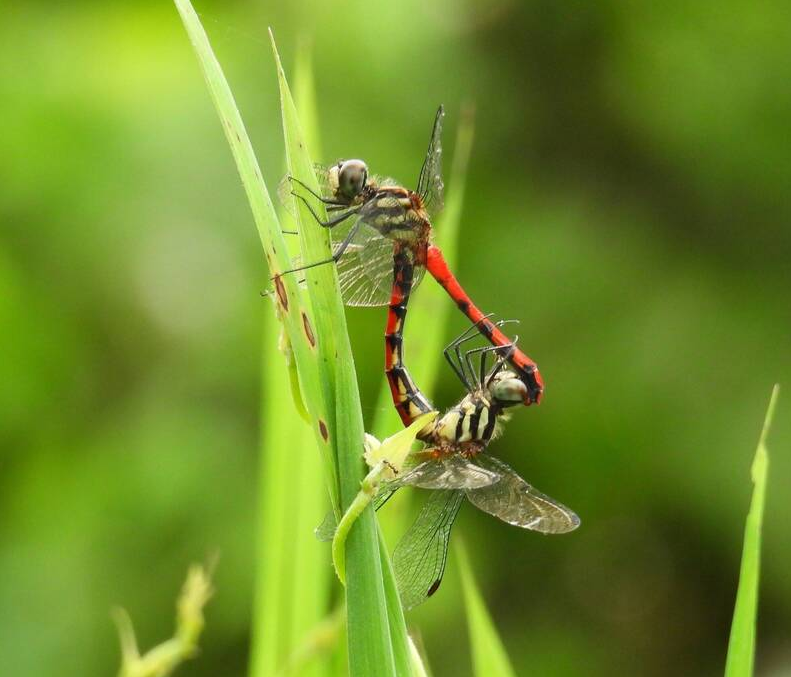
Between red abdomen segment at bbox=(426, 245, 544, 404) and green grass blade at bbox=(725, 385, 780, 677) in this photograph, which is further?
red abdomen segment at bbox=(426, 245, 544, 404)

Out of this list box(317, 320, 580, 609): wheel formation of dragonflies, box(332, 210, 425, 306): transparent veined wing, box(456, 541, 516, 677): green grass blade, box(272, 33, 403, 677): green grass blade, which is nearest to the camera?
box(272, 33, 403, 677): green grass blade

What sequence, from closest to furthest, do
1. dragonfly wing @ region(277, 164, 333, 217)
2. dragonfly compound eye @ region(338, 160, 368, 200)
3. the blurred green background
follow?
dragonfly wing @ region(277, 164, 333, 217), dragonfly compound eye @ region(338, 160, 368, 200), the blurred green background

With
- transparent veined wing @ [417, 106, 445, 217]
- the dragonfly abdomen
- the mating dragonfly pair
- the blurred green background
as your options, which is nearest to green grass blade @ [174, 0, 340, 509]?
the mating dragonfly pair

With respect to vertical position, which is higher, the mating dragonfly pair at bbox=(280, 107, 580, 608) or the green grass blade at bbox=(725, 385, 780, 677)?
the mating dragonfly pair at bbox=(280, 107, 580, 608)

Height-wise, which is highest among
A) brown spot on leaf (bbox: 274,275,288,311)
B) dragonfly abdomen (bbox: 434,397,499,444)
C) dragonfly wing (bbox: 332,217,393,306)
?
dragonfly wing (bbox: 332,217,393,306)

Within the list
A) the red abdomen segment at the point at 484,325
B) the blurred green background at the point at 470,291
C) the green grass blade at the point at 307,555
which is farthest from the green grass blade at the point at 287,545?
the blurred green background at the point at 470,291

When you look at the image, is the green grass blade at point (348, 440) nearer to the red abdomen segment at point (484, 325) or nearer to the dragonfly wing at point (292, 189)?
the dragonfly wing at point (292, 189)

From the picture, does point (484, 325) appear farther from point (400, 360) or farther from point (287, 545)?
point (287, 545)

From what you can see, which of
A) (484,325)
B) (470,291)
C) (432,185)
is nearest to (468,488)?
(484,325)

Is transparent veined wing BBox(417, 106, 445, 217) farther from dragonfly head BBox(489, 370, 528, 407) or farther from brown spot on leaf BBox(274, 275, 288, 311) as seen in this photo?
brown spot on leaf BBox(274, 275, 288, 311)
